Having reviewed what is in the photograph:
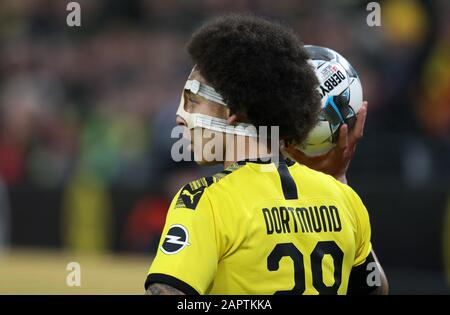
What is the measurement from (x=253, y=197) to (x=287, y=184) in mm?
164

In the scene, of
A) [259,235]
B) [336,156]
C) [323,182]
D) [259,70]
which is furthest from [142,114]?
[259,235]

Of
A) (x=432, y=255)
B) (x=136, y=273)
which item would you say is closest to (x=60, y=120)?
(x=136, y=273)

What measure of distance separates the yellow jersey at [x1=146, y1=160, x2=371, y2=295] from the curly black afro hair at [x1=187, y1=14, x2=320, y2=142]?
0.59ft

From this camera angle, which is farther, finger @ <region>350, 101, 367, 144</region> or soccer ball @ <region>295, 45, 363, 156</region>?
finger @ <region>350, 101, 367, 144</region>

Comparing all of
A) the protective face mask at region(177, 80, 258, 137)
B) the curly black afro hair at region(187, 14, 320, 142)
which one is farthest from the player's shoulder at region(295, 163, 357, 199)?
the protective face mask at region(177, 80, 258, 137)

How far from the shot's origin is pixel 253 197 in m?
3.21

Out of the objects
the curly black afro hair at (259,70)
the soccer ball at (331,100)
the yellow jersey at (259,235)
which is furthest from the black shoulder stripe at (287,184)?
the soccer ball at (331,100)

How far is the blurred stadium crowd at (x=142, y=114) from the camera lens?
31.3 feet

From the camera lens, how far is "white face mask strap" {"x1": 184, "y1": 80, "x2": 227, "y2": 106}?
10.8 ft

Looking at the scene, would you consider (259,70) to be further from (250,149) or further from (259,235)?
(259,235)

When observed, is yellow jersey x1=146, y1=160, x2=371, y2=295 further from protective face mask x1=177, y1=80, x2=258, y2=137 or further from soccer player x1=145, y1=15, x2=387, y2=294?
protective face mask x1=177, y1=80, x2=258, y2=137
